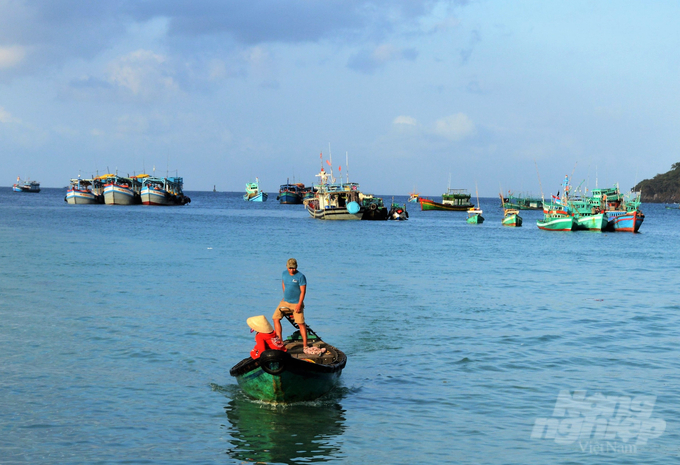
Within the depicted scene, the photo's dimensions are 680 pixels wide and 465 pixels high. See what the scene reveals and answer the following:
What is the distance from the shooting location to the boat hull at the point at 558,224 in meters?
80.0

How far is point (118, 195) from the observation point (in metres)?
132

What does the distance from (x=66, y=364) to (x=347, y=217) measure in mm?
78330

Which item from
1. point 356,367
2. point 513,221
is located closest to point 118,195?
point 513,221

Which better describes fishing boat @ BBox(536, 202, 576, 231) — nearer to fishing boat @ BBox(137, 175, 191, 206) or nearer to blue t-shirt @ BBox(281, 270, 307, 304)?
blue t-shirt @ BBox(281, 270, 307, 304)

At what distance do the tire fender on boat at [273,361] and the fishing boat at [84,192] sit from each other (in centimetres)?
13479

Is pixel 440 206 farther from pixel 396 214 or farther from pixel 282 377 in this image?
pixel 282 377

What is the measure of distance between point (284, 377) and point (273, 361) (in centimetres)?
51

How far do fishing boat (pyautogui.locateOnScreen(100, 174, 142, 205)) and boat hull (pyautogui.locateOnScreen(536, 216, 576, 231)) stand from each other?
271 feet

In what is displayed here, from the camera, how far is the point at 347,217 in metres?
94.5

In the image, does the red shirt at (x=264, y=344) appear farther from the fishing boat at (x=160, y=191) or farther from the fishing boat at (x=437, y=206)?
the fishing boat at (x=437, y=206)

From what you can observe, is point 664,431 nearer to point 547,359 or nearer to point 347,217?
point 547,359

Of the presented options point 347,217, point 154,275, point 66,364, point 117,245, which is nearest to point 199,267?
Result: point 154,275

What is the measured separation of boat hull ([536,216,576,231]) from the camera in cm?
7997

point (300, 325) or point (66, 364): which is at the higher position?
point (300, 325)
